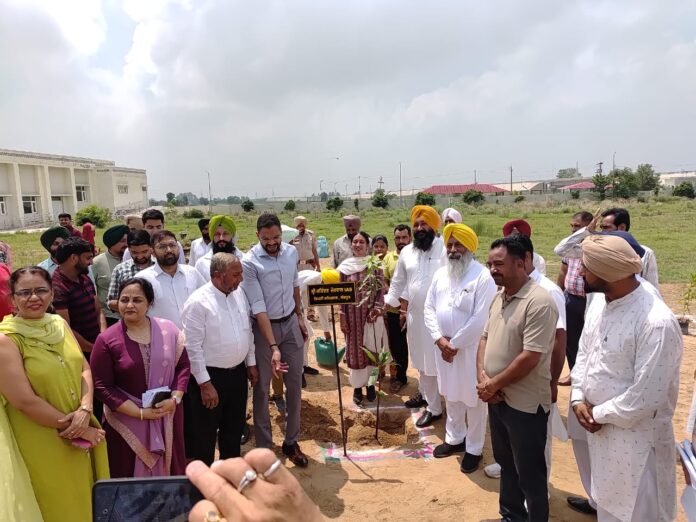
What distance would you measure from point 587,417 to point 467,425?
1733mm

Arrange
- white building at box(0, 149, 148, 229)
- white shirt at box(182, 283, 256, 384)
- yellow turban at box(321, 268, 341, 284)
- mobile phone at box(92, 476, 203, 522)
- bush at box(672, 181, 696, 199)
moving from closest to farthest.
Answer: mobile phone at box(92, 476, 203, 522), white shirt at box(182, 283, 256, 384), yellow turban at box(321, 268, 341, 284), white building at box(0, 149, 148, 229), bush at box(672, 181, 696, 199)

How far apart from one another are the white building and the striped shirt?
1809 inches

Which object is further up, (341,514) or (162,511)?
(162,511)

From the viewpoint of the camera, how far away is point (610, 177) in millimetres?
47000

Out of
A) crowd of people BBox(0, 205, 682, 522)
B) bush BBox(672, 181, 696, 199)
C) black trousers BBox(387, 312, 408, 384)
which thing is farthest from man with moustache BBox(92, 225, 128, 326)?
bush BBox(672, 181, 696, 199)

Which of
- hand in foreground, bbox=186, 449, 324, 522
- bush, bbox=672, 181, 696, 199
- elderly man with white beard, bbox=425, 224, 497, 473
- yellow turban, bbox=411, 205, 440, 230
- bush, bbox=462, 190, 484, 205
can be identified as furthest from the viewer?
bush, bbox=462, 190, 484, 205

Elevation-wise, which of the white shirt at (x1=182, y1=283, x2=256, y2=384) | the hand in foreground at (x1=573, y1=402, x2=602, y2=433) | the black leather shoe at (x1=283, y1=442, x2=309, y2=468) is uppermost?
the white shirt at (x1=182, y1=283, x2=256, y2=384)

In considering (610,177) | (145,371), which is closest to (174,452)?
(145,371)

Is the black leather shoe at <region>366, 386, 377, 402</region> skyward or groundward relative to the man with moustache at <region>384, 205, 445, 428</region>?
groundward

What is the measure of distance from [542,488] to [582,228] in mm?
3065

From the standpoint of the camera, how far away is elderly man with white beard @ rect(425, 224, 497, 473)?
369 cm

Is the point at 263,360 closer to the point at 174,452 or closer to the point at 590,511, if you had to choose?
the point at 174,452

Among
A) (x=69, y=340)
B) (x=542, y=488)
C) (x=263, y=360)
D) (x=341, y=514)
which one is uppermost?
(x=69, y=340)

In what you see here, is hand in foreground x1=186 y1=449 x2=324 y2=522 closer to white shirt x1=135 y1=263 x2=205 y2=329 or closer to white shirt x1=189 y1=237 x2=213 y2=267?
white shirt x1=135 y1=263 x2=205 y2=329
